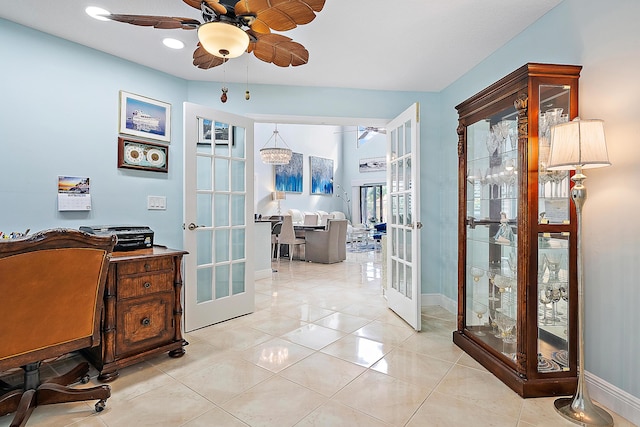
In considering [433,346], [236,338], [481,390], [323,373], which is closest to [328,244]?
[236,338]

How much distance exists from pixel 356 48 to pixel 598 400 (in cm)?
289

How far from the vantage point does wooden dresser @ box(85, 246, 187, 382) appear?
6.82ft

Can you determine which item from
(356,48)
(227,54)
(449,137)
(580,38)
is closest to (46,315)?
(227,54)

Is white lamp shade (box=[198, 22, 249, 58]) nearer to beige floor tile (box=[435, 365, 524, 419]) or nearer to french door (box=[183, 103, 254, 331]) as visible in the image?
french door (box=[183, 103, 254, 331])

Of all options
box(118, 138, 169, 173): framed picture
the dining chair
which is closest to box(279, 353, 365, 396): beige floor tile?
box(118, 138, 169, 173): framed picture

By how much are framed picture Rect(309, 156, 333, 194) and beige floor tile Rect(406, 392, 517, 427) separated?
8.71 metres

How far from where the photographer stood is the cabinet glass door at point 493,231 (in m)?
2.21

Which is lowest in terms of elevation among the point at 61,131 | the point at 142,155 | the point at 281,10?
the point at 142,155

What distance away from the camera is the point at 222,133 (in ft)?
10.4

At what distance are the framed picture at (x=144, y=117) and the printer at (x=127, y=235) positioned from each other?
3.20ft

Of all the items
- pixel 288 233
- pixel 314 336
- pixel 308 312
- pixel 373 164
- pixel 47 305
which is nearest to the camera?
pixel 47 305

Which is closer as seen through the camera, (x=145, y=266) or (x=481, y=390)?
(x=481, y=390)

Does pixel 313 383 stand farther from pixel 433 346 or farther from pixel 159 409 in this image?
pixel 433 346

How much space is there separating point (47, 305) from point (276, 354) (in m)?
1.46
